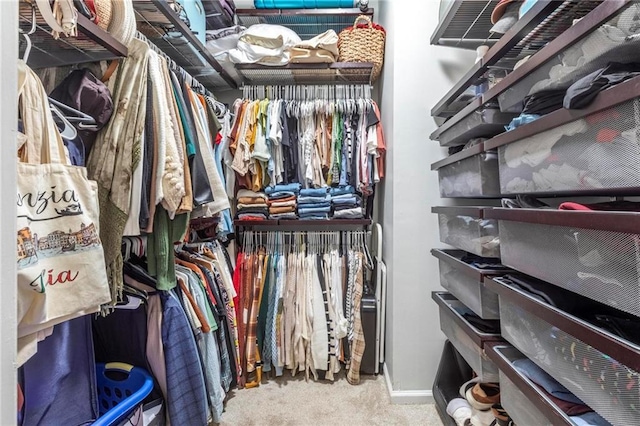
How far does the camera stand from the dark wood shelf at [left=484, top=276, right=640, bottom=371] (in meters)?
0.56

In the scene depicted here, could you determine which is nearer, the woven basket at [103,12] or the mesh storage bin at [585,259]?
the mesh storage bin at [585,259]


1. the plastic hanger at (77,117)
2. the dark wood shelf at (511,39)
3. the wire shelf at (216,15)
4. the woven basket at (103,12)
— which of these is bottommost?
the plastic hanger at (77,117)

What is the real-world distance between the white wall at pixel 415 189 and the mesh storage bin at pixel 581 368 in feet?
2.60

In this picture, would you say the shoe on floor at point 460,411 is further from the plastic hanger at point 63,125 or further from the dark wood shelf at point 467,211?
the plastic hanger at point 63,125

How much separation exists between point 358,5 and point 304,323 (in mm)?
1999

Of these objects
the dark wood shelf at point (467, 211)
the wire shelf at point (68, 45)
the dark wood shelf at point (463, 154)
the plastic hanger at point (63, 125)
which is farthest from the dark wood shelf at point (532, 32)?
the plastic hanger at point (63, 125)

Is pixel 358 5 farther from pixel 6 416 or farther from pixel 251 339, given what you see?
pixel 6 416

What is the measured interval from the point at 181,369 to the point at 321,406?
2.82 ft

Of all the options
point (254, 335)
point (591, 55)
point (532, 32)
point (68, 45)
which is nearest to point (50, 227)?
point (68, 45)

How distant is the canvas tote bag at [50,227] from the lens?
67cm

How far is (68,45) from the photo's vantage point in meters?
1.01

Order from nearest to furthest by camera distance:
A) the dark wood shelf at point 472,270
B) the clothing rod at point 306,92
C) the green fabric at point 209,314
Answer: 1. the dark wood shelf at point 472,270
2. the green fabric at point 209,314
3. the clothing rod at point 306,92

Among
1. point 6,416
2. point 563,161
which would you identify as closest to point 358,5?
point 563,161

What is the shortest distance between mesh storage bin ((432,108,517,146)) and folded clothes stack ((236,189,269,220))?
1.11 metres
